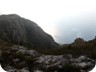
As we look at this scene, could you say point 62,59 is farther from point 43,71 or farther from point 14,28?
point 14,28

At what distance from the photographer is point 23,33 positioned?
1943 inches

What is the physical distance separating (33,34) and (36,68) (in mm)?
20792

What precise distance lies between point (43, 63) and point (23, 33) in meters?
23.4

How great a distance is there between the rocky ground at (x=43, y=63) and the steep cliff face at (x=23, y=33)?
514 inches

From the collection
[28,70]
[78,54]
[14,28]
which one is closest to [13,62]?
[28,70]

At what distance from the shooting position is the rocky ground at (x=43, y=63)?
23.6 meters

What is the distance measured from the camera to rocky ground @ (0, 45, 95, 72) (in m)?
23.6

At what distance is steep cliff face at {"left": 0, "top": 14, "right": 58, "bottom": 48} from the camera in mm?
44469

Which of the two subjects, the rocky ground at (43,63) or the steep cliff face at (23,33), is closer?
the rocky ground at (43,63)

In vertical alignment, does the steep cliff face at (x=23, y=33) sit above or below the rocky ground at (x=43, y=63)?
above

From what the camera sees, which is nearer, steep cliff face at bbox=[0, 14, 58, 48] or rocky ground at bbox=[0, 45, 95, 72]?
rocky ground at bbox=[0, 45, 95, 72]

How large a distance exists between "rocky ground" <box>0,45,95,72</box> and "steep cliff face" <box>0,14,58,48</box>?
13066 mm

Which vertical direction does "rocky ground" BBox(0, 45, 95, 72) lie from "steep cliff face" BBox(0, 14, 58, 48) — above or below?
below

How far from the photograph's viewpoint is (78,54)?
92.3 feet
